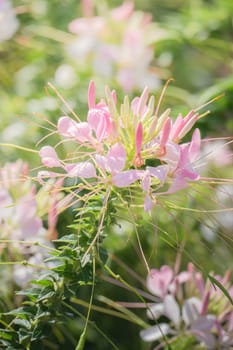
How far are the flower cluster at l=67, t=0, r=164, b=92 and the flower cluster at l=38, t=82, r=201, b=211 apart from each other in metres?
0.45

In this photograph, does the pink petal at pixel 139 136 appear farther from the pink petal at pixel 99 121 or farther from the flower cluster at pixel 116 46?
the flower cluster at pixel 116 46

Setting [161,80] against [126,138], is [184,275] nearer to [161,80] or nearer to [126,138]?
[126,138]

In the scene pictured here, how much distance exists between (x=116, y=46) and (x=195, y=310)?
0.48 meters

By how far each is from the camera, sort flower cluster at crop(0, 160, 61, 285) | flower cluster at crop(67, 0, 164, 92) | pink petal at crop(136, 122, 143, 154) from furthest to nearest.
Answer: flower cluster at crop(67, 0, 164, 92) < flower cluster at crop(0, 160, 61, 285) < pink petal at crop(136, 122, 143, 154)

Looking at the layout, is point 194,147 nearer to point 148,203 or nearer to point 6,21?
point 148,203

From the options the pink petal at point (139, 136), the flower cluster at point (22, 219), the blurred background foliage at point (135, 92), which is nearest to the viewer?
the pink petal at point (139, 136)

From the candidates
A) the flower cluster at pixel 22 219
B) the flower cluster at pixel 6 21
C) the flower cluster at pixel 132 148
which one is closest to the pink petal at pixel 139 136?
the flower cluster at pixel 132 148

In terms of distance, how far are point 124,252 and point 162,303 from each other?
0.20 m

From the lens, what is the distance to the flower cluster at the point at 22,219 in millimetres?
621

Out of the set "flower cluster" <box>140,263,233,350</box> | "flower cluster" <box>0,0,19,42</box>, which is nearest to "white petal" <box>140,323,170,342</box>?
"flower cluster" <box>140,263,233,350</box>

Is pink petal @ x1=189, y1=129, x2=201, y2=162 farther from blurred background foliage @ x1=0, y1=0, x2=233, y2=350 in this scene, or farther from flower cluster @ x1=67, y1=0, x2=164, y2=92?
flower cluster @ x1=67, y1=0, x2=164, y2=92

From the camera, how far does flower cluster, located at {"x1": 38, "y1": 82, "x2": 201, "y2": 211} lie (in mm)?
512

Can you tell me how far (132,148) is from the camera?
1.79ft

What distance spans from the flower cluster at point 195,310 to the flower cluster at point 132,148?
0.46ft
